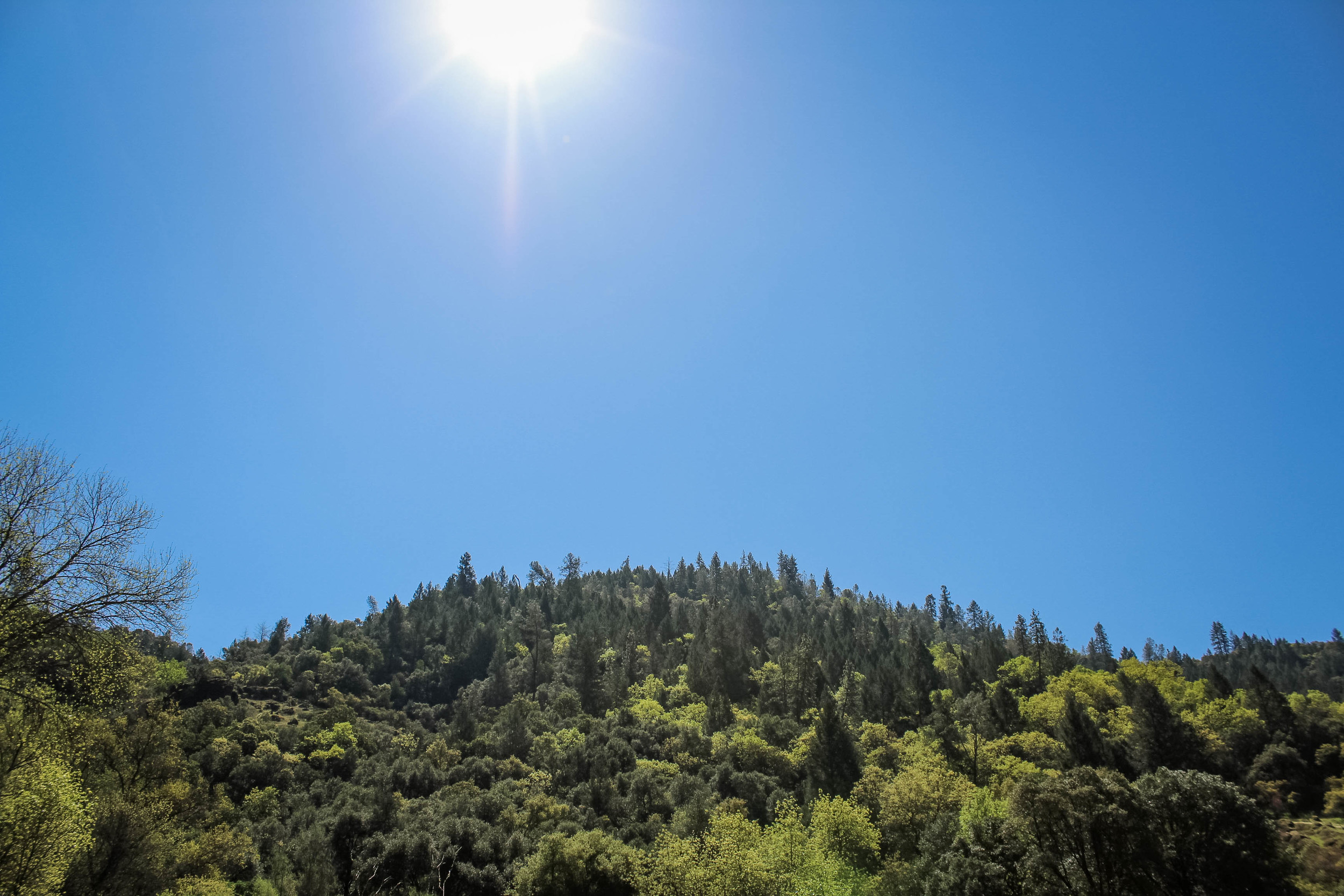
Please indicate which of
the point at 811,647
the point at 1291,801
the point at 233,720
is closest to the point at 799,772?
the point at 811,647

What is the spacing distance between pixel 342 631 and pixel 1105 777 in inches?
5652

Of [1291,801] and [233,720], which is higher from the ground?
[233,720]

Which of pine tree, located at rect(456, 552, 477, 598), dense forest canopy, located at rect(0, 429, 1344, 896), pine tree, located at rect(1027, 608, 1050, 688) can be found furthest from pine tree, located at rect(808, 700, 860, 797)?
pine tree, located at rect(456, 552, 477, 598)

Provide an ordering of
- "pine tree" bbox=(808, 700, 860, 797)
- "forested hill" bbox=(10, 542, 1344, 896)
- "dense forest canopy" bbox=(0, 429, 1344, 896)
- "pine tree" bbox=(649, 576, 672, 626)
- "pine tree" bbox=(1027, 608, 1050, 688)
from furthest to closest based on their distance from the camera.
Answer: "pine tree" bbox=(649, 576, 672, 626), "pine tree" bbox=(1027, 608, 1050, 688), "pine tree" bbox=(808, 700, 860, 797), "forested hill" bbox=(10, 542, 1344, 896), "dense forest canopy" bbox=(0, 429, 1344, 896)

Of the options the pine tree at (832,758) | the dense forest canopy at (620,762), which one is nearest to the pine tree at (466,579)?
the dense forest canopy at (620,762)

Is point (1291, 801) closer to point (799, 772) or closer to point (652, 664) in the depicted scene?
point (799, 772)

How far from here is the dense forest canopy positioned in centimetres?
2878

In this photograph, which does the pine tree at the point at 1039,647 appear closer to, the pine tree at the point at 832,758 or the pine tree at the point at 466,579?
the pine tree at the point at 832,758

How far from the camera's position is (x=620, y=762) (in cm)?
8206

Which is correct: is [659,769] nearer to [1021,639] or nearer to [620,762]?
[620,762]

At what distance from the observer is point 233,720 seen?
87688 mm

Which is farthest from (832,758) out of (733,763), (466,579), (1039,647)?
(466,579)

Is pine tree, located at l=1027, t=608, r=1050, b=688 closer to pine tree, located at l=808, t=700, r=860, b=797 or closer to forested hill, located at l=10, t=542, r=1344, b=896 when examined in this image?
forested hill, located at l=10, t=542, r=1344, b=896

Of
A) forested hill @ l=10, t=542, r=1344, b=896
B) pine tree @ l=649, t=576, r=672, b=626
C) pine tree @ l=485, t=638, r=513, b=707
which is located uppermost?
pine tree @ l=649, t=576, r=672, b=626
